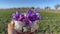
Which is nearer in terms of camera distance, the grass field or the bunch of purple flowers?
the bunch of purple flowers

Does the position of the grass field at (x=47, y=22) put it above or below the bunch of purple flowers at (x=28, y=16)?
below

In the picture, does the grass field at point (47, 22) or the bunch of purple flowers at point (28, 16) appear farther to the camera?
the grass field at point (47, 22)

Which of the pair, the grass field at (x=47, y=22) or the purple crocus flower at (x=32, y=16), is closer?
the purple crocus flower at (x=32, y=16)

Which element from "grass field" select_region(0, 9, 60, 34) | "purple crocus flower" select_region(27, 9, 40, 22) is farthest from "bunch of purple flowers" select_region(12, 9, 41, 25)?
"grass field" select_region(0, 9, 60, 34)

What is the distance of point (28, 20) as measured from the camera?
78 centimetres

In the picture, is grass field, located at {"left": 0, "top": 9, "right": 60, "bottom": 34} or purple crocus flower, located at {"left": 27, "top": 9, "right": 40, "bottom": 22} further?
grass field, located at {"left": 0, "top": 9, "right": 60, "bottom": 34}

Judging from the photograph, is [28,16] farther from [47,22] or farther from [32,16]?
[47,22]

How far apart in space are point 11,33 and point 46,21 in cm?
153

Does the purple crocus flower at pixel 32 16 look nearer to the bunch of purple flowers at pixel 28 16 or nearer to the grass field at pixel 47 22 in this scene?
the bunch of purple flowers at pixel 28 16

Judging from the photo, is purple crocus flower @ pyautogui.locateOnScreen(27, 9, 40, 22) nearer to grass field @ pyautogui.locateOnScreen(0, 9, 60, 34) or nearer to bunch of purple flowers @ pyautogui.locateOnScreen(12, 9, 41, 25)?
bunch of purple flowers @ pyautogui.locateOnScreen(12, 9, 41, 25)

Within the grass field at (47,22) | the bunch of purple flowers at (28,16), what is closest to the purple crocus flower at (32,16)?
the bunch of purple flowers at (28,16)

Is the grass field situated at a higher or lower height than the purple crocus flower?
lower

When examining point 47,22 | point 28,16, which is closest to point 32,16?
point 28,16

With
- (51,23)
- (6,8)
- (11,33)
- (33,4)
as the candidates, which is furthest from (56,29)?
(11,33)
